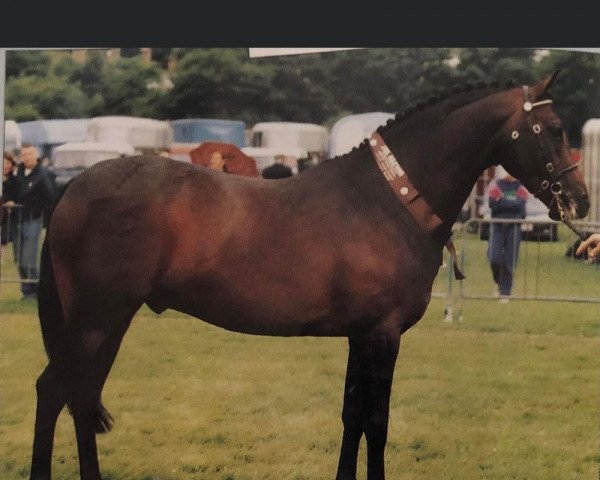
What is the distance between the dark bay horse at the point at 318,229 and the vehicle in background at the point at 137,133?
9.5 inches

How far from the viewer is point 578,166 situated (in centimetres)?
242

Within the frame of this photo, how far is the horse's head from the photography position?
7.57 ft

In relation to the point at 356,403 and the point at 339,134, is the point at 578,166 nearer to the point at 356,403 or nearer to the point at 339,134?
the point at 339,134

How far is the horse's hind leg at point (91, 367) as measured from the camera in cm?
237

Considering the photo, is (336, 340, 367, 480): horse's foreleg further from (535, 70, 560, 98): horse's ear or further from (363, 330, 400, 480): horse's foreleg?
(535, 70, 560, 98): horse's ear

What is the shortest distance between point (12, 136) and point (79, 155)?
0.32 m

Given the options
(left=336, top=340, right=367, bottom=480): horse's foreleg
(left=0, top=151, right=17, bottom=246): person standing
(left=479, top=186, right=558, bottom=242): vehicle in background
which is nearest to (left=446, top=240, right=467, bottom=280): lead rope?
(left=479, top=186, right=558, bottom=242): vehicle in background

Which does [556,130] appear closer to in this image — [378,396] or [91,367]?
[378,396]

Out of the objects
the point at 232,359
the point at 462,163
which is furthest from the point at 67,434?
the point at 462,163

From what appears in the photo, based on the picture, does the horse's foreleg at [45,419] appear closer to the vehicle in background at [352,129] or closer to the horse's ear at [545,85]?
the vehicle in background at [352,129]

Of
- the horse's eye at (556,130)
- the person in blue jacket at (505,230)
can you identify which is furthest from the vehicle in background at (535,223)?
the horse's eye at (556,130)

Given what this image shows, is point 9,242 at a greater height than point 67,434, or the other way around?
point 9,242

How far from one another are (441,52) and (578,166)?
0.65 metres

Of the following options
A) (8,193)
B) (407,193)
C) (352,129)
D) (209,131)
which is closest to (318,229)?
(407,193)
